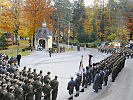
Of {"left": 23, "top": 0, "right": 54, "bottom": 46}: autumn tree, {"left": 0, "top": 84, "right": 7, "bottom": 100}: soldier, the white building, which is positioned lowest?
{"left": 0, "top": 84, "right": 7, "bottom": 100}: soldier

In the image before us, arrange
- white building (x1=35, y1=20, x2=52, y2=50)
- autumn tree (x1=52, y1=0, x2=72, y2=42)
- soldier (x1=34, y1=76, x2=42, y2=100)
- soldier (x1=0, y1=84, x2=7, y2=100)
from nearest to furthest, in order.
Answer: soldier (x1=0, y1=84, x2=7, y2=100), soldier (x1=34, y1=76, x2=42, y2=100), white building (x1=35, y1=20, x2=52, y2=50), autumn tree (x1=52, y1=0, x2=72, y2=42)

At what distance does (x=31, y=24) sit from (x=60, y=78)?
42484 millimetres

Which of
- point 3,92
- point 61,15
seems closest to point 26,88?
point 3,92

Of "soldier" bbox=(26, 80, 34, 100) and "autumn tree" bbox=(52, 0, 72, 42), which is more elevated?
"autumn tree" bbox=(52, 0, 72, 42)

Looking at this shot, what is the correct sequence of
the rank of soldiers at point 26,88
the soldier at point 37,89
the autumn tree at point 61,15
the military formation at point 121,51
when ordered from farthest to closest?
the autumn tree at point 61,15
the military formation at point 121,51
the soldier at point 37,89
the rank of soldiers at point 26,88

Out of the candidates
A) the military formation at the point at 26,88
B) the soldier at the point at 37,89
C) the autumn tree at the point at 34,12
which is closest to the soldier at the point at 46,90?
the military formation at the point at 26,88

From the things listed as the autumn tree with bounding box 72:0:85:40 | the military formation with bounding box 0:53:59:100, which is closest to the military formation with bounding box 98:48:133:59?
the autumn tree with bounding box 72:0:85:40

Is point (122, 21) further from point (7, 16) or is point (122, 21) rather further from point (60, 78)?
point (60, 78)

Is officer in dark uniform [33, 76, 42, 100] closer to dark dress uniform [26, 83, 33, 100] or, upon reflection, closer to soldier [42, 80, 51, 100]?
soldier [42, 80, 51, 100]

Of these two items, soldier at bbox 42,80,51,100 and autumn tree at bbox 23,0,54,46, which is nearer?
soldier at bbox 42,80,51,100

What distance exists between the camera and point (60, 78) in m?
32.8

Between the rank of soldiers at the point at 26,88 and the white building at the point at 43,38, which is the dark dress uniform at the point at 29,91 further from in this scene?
the white building at the point at 43,38

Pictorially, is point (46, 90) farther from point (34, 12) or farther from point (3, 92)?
point (34, 12)

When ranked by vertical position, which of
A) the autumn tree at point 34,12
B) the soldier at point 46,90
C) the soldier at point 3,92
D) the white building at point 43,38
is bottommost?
the soldier at point 46,90
